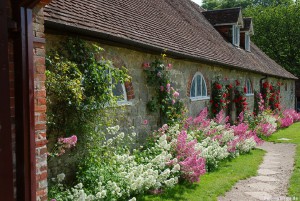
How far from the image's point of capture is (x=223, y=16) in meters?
17.6

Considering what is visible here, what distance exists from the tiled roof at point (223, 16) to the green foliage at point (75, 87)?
41.0ft

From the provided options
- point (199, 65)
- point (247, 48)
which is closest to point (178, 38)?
point (199, 65)

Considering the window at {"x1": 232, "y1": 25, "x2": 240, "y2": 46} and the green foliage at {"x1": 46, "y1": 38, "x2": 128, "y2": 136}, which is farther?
the window at {"x1": 232, "y1": 25, "x2": 240, "y2": 46}

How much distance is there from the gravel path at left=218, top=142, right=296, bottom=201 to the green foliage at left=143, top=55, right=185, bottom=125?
235cm

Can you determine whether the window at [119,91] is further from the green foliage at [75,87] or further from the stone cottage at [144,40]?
the green foliage at [75,87]

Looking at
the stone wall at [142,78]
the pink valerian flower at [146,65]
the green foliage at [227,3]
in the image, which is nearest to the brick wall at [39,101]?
the stone wall at [142,78]

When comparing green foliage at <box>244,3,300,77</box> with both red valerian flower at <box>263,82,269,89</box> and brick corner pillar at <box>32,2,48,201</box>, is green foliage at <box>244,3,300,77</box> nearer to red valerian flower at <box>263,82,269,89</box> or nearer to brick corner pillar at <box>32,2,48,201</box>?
A: red valerian flower at <box>263,82,269,89</box>

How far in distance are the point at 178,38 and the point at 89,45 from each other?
4.98m

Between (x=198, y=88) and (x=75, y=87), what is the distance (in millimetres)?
6731

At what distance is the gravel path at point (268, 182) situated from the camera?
631 cm

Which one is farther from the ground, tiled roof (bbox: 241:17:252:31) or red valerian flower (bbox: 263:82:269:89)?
tiled roof (bbox: 241:17:252:31)

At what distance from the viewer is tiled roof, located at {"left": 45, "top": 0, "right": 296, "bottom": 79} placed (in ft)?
18.7

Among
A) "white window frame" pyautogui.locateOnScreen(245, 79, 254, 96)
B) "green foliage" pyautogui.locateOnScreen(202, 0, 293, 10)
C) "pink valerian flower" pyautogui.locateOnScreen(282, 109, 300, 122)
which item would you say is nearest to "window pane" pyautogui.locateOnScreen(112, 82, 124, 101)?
"white window frame" pyautogui.locateOnScreen(245, 79, 254, 96)

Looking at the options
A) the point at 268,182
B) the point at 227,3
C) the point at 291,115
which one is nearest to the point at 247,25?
the point at 291,115
